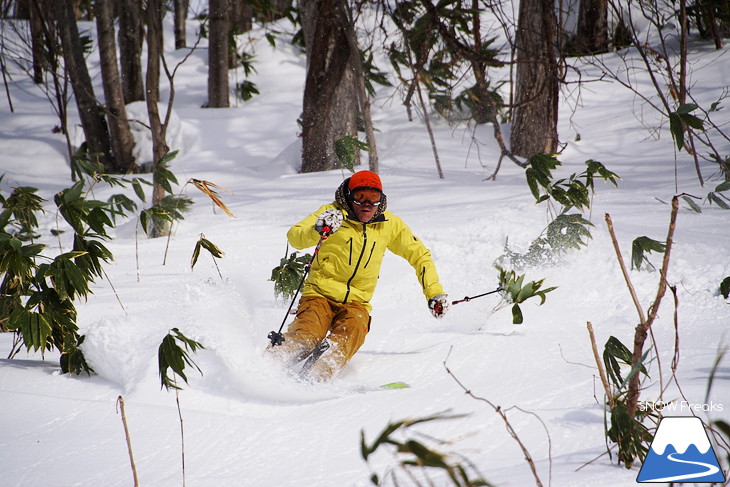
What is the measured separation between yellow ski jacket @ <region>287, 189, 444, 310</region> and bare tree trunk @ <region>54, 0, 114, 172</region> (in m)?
5.63

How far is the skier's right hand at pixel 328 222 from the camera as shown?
3.39 metres

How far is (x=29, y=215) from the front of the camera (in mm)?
4703

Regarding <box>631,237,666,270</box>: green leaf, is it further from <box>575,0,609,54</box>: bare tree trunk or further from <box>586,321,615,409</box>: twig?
<box>575,0,609,54</box>: bare tree trunk

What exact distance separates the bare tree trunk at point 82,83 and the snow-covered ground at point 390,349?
9.45 ft

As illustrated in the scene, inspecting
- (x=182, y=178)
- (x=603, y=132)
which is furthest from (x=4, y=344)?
(x=603, y=132)

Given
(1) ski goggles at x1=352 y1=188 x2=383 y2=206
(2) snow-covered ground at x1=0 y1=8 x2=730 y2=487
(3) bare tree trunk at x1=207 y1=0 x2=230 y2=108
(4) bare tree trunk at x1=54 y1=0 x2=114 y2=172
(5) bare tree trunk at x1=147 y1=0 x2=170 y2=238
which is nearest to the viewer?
(2) snow-covered ground at x1=0 y1=8 x2=730 y2=487

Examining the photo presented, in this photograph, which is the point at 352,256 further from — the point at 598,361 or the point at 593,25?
the point at 593,25

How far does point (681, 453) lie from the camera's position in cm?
128

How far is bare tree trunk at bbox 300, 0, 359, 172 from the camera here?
24.9 ft

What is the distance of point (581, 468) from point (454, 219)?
3.77 metres

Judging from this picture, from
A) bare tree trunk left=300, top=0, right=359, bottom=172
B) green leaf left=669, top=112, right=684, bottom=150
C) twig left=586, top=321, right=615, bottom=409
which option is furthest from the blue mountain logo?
bare tree trunk left=300, top=0, right=359, bottom=172

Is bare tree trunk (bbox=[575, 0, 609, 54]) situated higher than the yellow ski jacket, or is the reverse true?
bare tree trunk (bbox=[575, 0, 609, 54])

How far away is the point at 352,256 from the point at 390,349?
64 centimetres

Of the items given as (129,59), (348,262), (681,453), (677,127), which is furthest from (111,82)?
(681,453)
